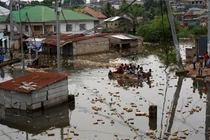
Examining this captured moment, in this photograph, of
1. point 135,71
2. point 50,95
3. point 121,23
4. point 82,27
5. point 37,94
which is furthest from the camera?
point 121,23

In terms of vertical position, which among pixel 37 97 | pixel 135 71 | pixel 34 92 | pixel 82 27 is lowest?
pixel 135 71

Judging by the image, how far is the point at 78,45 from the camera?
1752 inches

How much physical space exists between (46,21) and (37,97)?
120 feet

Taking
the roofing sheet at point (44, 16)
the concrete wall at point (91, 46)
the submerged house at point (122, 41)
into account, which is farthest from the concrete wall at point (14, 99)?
the roofing sheet at point (44, 16)

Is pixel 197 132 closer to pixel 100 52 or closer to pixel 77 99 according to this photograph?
pixel 77 99

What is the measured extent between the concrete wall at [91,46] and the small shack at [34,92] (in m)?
23.6

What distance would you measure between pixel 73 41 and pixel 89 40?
9.60 feet

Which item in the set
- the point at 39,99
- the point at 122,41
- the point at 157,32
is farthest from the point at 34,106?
the point at 157,32

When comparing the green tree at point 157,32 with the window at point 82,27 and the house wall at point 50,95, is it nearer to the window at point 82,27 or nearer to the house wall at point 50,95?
the window at point 82,27

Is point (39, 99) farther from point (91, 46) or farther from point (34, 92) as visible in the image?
point (91, 46)

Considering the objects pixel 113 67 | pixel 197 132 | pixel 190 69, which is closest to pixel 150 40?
pixel 113 67

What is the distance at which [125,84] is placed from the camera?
25922 millimetres

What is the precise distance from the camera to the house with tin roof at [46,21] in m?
55.2

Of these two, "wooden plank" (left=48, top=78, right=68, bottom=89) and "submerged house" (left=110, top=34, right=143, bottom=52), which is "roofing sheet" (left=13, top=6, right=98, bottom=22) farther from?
"wooden plank" (left=48, top=78, right=68, bottom=89)
